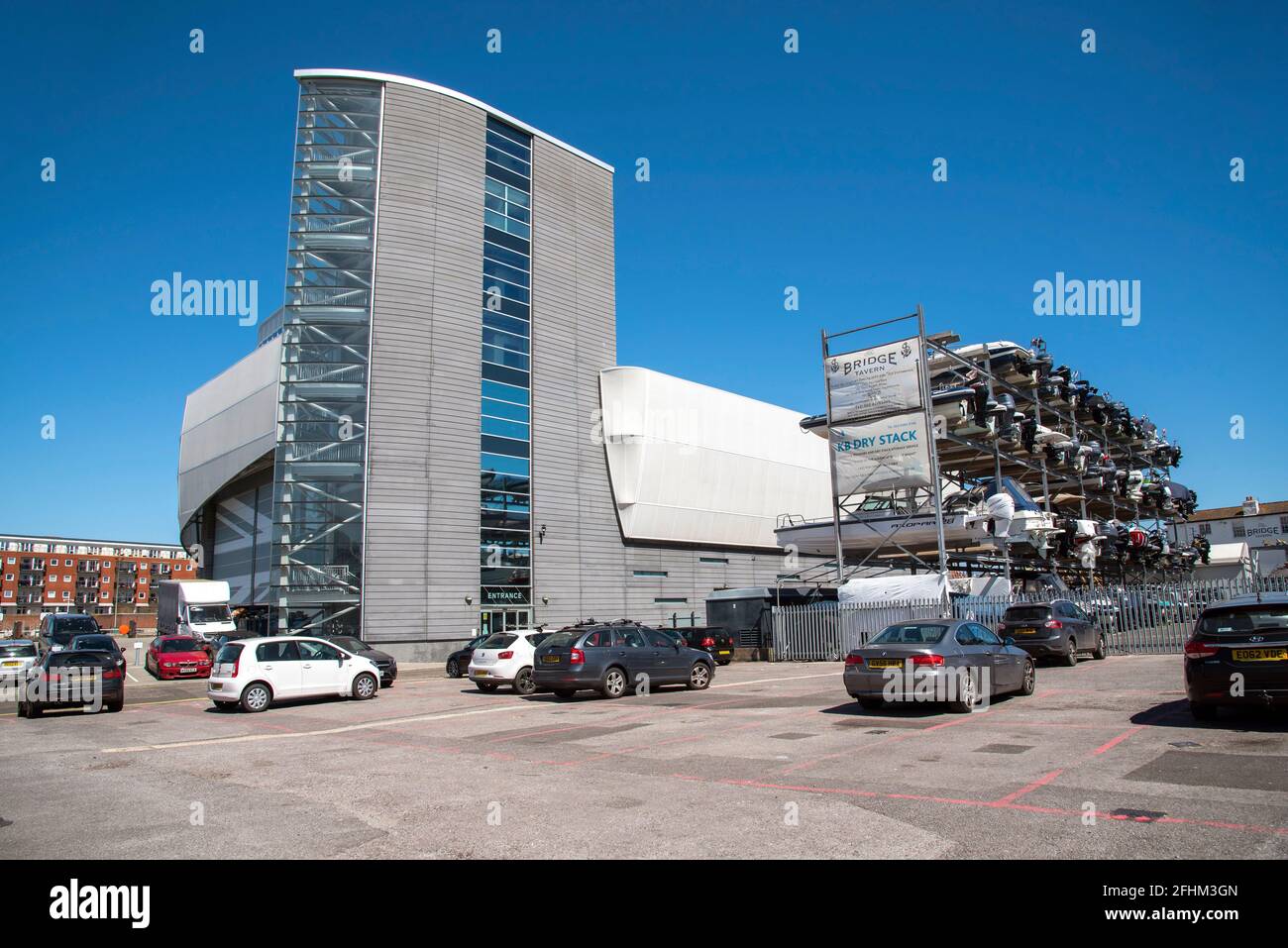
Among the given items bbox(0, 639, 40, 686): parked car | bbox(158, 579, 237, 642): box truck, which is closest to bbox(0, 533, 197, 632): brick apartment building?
bbox(158, 579, 237, 642): box truck

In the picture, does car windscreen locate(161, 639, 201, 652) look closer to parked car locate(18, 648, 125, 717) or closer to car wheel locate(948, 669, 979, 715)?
parked car locate(18, 648, 125, 717)

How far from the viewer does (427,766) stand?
9.72 meters

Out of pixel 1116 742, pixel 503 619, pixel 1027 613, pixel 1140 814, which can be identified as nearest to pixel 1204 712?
pixel 1116 742

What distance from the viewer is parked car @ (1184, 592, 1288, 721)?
9383 millimetres

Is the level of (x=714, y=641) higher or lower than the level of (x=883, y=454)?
lower

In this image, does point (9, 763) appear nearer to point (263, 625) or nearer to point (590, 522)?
point (263, 625)

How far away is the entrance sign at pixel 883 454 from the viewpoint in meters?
29.7

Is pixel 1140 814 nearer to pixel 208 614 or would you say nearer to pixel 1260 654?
pixel 1260 654

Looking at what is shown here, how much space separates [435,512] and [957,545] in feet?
81.0

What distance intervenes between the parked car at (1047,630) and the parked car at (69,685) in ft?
68.9

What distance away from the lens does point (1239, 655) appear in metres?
9.64

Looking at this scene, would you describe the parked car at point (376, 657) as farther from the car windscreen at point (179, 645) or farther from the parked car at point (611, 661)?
the car windscreen at point (179, 645)

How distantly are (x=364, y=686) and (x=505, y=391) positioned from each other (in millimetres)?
27171
